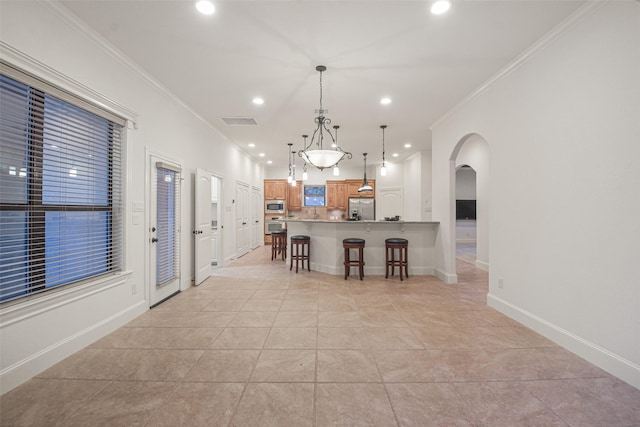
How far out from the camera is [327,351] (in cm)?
240

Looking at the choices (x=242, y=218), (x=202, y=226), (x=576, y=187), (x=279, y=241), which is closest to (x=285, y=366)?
(x=576, y=187)

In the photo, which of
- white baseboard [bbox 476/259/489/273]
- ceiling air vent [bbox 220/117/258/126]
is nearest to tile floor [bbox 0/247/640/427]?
white baseboard [bbox 476/259/489/273]

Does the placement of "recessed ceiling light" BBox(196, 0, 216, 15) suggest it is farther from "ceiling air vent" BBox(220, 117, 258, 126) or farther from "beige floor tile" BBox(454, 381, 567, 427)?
"beige floor tile" BBox(454, 381, 567, 427)

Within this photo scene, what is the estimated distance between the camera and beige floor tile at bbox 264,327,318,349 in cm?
250

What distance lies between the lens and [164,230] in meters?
3.79

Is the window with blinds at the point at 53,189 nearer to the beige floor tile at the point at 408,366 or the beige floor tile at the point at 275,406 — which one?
the beige floor tile at the point at 275,406

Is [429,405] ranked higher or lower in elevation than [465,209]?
lower

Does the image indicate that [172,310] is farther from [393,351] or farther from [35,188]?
[393,351]

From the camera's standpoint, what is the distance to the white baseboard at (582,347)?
1957mm

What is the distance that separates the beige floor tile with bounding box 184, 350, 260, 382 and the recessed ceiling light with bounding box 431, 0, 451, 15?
10.5 feet

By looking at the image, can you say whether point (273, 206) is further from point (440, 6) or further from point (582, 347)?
point (582, 347)

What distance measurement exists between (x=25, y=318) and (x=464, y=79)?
4.85 metres

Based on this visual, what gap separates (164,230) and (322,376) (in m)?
2.96

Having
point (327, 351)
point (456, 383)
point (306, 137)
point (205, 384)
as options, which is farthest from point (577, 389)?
point (306, 137)
